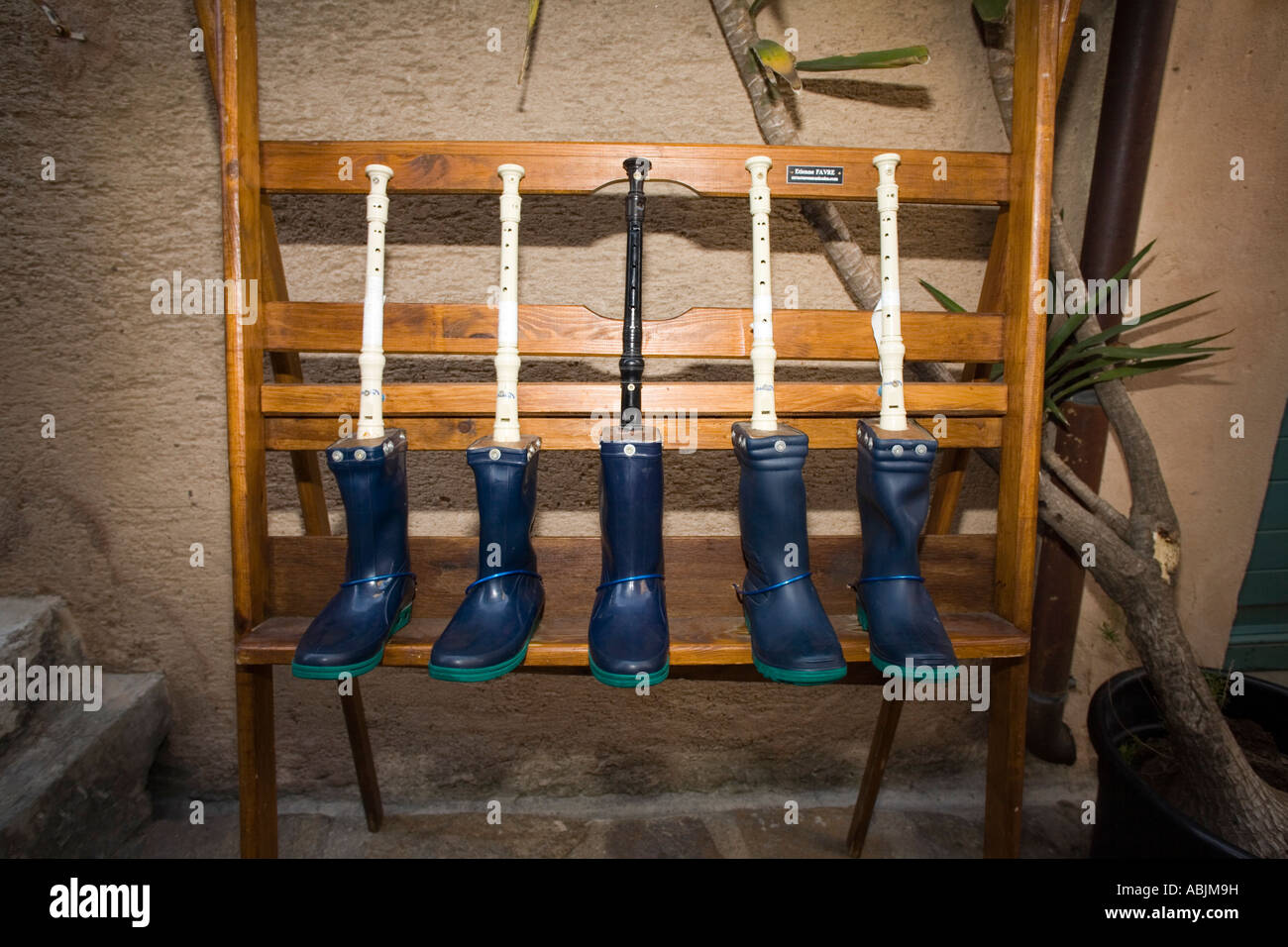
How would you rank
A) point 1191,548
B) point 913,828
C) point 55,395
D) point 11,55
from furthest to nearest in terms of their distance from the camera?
1. point 1191,548
2. point 913,828
3. point 55,395
4. point 11,55

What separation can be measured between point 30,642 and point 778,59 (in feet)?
8.13

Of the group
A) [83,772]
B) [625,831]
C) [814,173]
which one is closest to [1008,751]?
[625,831]

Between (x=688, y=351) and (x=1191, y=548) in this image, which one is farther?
(x=1191, y=548)

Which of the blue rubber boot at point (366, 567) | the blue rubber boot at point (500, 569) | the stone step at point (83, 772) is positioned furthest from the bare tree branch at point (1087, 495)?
the stone step at point (83, 772)

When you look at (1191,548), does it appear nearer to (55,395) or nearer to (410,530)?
(410,530)

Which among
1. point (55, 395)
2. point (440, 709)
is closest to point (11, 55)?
point (55, 395)

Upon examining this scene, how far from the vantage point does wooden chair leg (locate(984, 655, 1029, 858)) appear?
126 cm

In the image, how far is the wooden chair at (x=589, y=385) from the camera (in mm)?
1221

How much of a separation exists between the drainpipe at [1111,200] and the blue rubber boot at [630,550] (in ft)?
3.96

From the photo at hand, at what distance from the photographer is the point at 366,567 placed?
1174 millimetres

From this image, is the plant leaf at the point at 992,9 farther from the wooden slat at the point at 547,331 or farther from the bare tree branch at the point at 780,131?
the wooden slat at the point at 547,331

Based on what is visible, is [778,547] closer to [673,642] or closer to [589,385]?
[673,642]

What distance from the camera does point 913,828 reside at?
1855 millimetres

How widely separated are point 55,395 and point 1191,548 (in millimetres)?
3525
